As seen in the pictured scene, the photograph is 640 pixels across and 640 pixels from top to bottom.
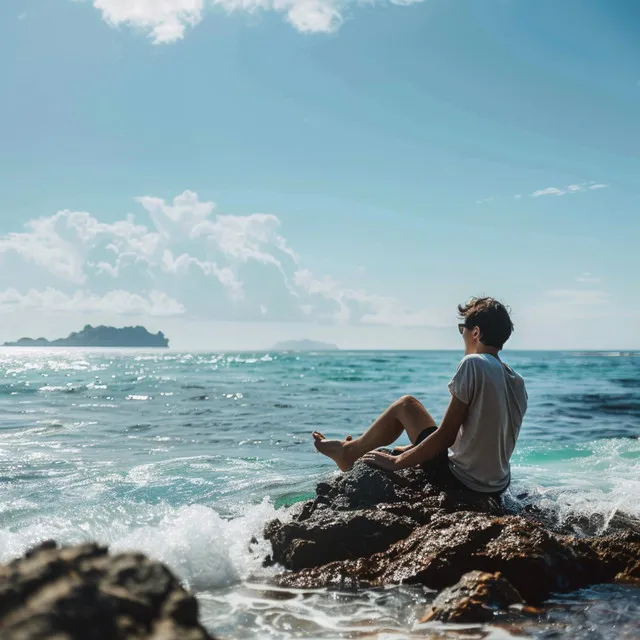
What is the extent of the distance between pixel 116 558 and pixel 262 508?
4733mm

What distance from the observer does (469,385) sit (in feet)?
17.2

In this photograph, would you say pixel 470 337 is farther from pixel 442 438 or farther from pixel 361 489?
pixel 361 489

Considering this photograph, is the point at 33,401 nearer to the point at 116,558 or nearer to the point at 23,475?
the point at 23,475

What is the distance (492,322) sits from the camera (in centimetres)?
538

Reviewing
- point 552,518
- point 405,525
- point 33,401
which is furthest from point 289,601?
point 33,401

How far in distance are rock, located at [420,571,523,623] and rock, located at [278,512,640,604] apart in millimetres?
255

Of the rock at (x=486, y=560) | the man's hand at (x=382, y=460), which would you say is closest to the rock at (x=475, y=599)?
the rock at (x=486, y=560)

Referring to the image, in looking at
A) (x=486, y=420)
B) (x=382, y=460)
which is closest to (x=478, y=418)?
(x=486, y=420)

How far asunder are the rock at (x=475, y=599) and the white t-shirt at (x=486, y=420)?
154 centimetres

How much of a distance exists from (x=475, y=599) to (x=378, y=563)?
1.10m

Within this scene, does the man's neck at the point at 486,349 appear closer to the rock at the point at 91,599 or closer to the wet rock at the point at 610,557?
the wet rock at the point at 610,557

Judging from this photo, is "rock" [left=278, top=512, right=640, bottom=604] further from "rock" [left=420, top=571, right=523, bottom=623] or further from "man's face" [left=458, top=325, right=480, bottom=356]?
"man's face" [left=458, top=325, right=480, bottom=356]

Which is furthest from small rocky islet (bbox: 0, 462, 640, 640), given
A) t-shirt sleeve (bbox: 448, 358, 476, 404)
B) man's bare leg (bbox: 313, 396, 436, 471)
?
t-shirt sleeve (bbox: 448, 358, 476, 404)

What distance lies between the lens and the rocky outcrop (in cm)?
429
